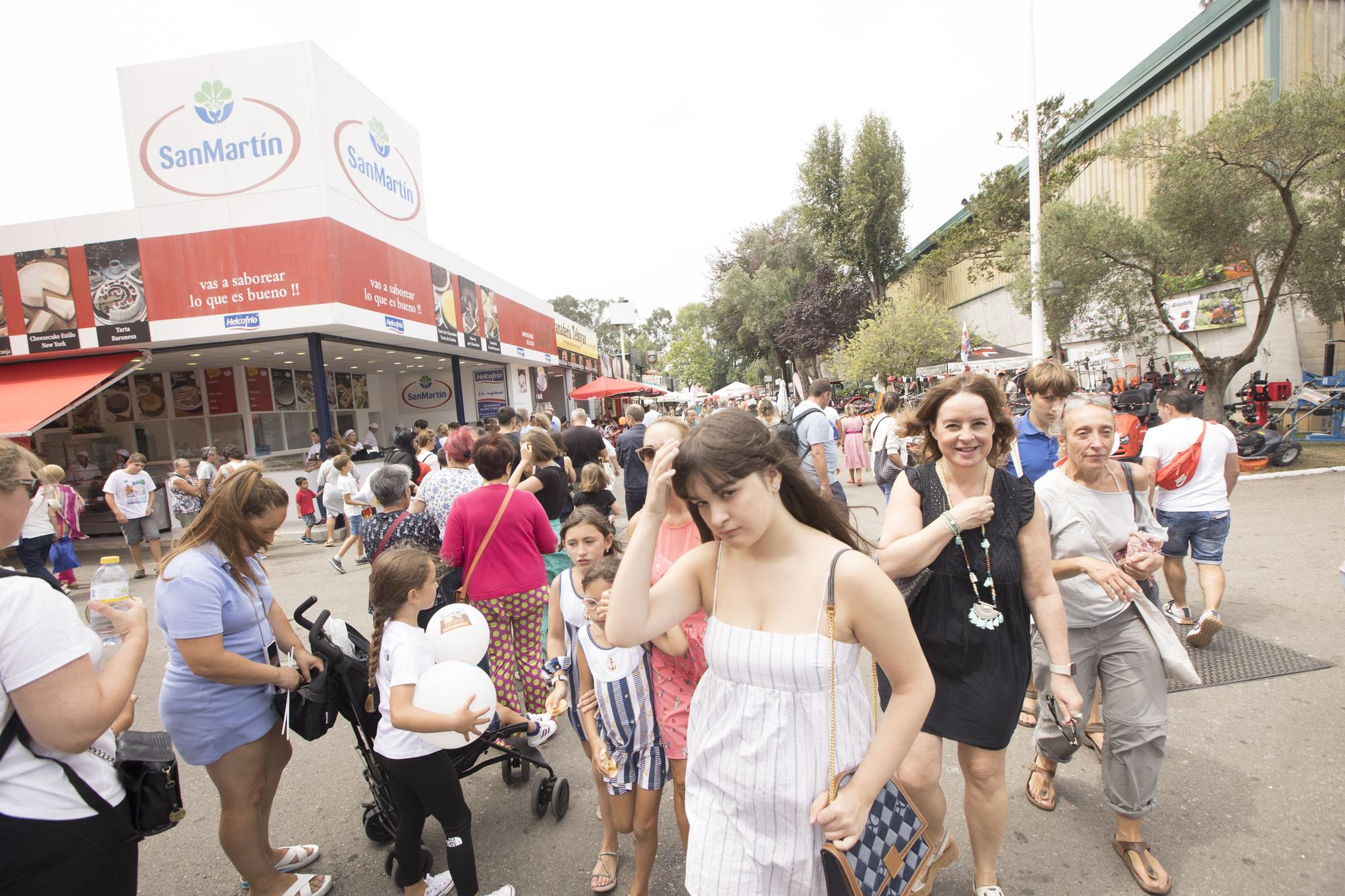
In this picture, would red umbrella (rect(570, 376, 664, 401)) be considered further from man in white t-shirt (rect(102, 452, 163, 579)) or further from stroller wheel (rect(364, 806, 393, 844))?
stroller wheel (rect(364, 806, 393, 844))

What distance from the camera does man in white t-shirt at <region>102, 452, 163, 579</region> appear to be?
28.2 feet

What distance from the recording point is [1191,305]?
1453 centimetres

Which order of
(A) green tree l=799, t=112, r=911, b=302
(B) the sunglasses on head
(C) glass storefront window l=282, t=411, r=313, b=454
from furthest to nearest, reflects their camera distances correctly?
(A) green tree l=799, t=112, r=911, b=302 → (C) glass storefront window l=282, t=411, r=313, b=454 → (B) the sunglasses on head

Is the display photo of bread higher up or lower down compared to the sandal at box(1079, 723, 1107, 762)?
higher up

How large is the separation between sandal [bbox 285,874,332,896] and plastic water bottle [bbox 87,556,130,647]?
1.24 metres

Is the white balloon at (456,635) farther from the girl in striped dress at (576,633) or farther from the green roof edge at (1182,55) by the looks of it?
the green roof edge at (1182,55)

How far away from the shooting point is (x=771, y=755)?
4.77 feet

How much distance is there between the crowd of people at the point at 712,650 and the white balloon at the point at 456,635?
0.10 metres

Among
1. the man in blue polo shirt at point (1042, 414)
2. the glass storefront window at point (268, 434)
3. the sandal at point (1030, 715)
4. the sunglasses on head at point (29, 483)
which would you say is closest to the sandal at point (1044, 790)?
the sandal at point (1030, 715)

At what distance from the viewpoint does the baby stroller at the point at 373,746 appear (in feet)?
8.12

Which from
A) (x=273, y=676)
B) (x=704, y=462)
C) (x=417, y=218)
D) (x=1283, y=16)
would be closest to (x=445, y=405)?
(x=417, y=218)

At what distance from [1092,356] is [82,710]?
2351 centimetres

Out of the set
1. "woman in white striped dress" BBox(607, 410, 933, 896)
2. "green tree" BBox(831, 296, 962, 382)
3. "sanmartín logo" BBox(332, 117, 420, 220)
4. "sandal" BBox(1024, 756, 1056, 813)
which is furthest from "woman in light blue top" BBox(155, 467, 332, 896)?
"green tree" BBox(831, 296, 962, 382)

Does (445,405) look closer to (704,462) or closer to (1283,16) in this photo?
(704,462)
